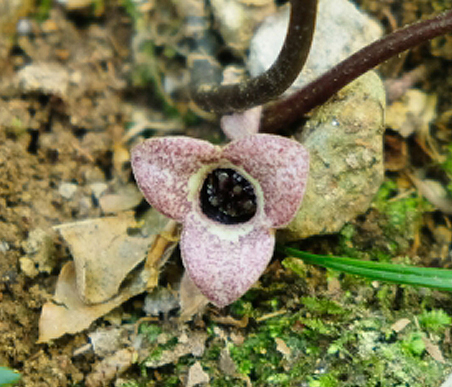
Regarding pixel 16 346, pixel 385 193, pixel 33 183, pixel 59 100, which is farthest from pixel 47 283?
pixel 385 193

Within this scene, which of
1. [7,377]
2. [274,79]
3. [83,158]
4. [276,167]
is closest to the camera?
[7,377]

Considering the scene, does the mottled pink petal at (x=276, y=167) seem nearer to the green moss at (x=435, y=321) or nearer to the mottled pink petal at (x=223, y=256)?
the mottled pink petal at (x=223, y=256)

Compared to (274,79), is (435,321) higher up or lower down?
lower down

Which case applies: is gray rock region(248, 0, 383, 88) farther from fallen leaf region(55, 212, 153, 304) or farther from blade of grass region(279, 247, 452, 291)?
fallen leaf region(55, 212, 153, 304)

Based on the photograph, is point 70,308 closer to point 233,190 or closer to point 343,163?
point 233,190

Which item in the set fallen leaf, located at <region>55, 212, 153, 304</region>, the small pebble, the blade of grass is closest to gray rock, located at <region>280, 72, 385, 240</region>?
the blade of grass

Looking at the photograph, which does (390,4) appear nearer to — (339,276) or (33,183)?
(339,276)

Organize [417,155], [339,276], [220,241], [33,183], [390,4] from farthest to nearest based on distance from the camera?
1. [390,4]
2. [417,155]
3. [33,183]
4. [339,276]
5. [220,241]

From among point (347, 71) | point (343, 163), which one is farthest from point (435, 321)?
point (347, 71)
